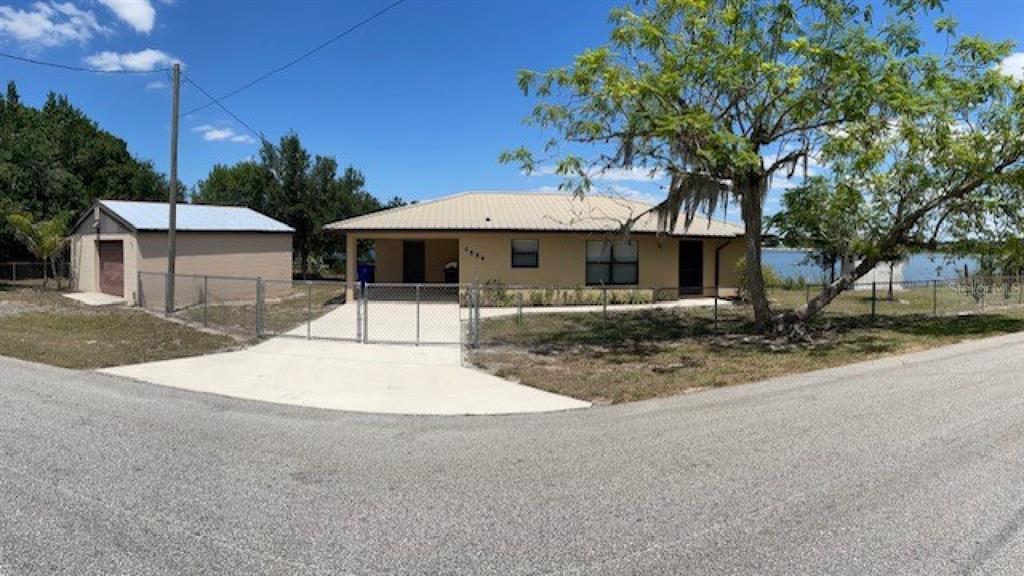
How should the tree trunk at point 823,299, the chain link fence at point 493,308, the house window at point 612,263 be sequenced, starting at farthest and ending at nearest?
the house window at point 612,263
the chain link fence at point 493,308
the tree trunk at point 823,299

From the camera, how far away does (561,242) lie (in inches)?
928

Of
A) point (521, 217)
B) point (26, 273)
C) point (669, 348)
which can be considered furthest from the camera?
point (26, 273)

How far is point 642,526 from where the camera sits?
4391mm

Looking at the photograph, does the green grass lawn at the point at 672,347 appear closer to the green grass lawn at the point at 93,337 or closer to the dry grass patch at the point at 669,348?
the dry grass patch at the point at 669,348

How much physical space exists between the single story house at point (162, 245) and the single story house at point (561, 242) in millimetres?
4177

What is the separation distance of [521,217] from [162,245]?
40.9 ft

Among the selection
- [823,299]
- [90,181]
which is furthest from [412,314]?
[90,181]

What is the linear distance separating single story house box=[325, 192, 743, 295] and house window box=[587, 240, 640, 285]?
36 millimetres

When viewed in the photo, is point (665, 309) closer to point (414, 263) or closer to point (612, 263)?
point (612, 263)

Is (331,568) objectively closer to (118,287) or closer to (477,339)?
(477,339)

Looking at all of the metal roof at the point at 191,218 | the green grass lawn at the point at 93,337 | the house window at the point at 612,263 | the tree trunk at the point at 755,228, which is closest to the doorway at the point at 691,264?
the house window at the point at 612,263

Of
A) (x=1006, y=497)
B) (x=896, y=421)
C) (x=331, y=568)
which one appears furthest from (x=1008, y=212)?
(x=331, y=568)

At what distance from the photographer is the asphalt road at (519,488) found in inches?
154

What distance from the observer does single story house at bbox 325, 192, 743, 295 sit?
75.9ft
